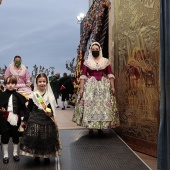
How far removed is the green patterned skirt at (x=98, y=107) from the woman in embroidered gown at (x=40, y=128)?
4.33 feet

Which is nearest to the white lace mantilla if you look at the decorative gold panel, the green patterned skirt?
the green patterned skirt

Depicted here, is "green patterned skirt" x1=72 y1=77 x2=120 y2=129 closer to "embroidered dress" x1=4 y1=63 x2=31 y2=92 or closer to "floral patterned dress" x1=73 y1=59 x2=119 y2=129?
"floral patterned dress" x1=73 y1=59 x2=119 y2=129

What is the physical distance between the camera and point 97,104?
473 centimetres

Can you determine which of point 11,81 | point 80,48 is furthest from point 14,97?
point 80,48

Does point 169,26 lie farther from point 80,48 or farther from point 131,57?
point 80,48

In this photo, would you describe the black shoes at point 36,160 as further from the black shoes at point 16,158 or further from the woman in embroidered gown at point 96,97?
the woman in embroidered gown at point 96,97

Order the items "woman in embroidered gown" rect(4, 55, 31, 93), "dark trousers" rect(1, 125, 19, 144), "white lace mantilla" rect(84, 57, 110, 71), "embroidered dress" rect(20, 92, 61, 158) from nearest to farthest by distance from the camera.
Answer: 1. "embroidered dress" rect(20, 92, 61, 158)
2. "dark trousers" rect(1, 125, 19, 144)
3. "white lace mantilla" rect(84, 57, 110, 71)
4. "woman in embroidered gown" rect(4, 55, 31, 93)

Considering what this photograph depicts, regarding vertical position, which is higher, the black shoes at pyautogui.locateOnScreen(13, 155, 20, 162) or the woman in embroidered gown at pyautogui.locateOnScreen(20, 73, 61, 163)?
the woman in embroidered gown at pyautogui.locateOnScreen(20, 73, 61, 163)

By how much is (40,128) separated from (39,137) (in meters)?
0.09

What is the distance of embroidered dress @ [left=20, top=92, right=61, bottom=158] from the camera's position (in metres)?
3.34

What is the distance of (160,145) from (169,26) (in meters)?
1.13

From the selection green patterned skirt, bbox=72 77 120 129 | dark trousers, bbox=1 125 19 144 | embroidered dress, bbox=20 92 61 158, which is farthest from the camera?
green patterned skirt, bbox=72 77 120 129

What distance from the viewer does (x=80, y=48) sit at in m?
8.76

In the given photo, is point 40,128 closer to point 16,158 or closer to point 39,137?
point 39,137
